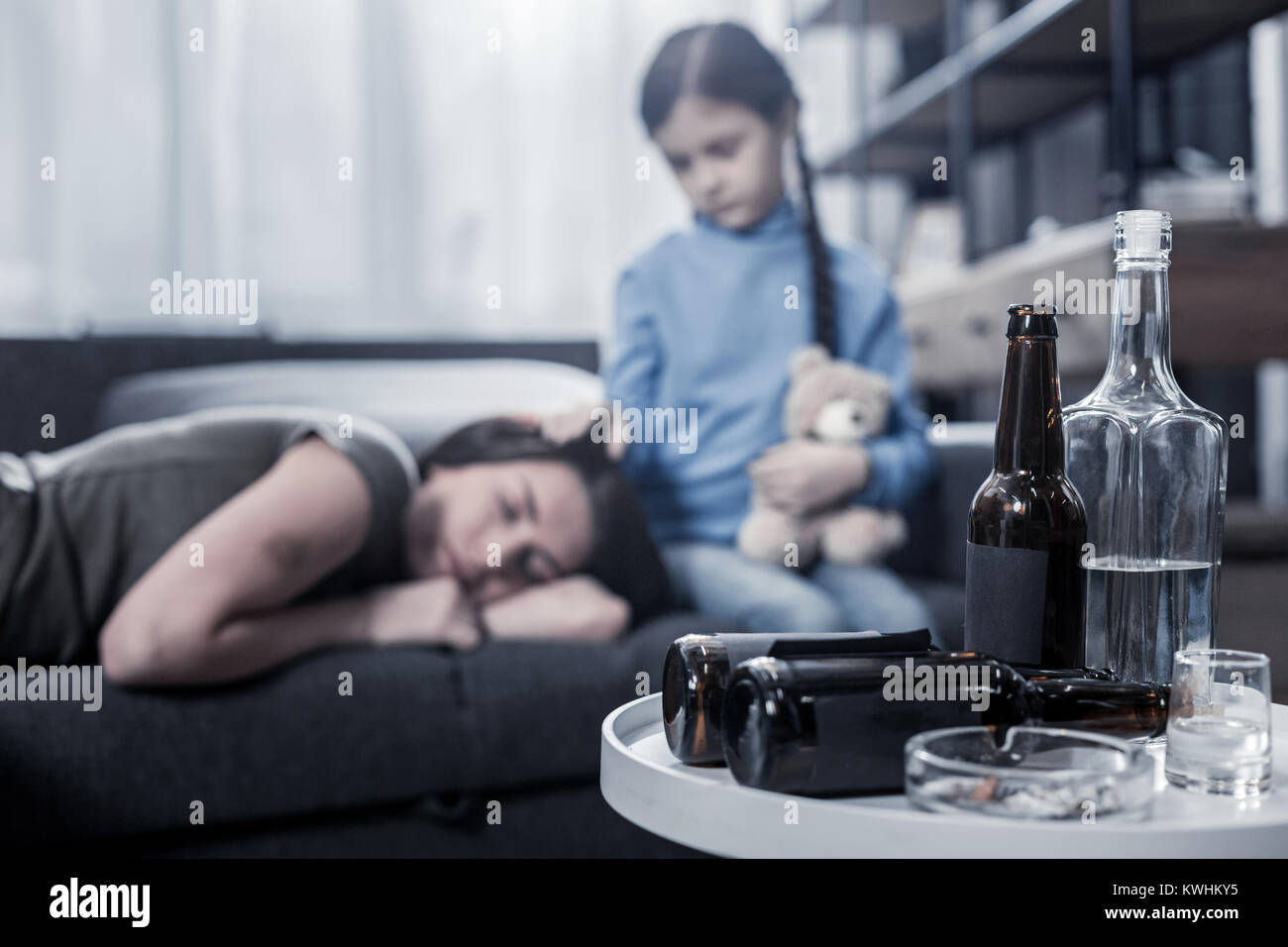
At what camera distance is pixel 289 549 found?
1.26 m

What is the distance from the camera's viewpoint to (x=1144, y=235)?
65cm

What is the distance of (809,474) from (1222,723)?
98 centimetres

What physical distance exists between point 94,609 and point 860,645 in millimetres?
1040

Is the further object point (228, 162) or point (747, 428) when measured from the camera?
point (228, 162)

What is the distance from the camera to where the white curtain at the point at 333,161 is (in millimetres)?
2211

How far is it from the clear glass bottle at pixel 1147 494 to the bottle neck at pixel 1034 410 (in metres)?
0.05

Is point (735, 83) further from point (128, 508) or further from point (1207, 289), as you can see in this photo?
point (128, 508)

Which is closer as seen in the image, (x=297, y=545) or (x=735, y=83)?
(x=297, y=545)

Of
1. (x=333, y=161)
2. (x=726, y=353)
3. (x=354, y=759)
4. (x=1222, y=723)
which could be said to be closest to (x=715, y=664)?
(x=1222, y=723)

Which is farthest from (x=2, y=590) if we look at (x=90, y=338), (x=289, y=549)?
(x=90, y=338)

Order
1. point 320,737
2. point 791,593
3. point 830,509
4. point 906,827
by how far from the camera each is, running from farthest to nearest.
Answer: point 830,509 < point 791,593 < point 320,737 < point 906,827

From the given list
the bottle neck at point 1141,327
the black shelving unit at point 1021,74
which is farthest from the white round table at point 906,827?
the black shelving unit at point 1021,74

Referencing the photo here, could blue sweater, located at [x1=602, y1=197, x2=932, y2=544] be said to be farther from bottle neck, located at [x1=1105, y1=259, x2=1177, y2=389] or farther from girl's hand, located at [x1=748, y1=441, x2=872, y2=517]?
bottle neck, located at [x1=1105, y1=259, x2=1177, y2=389]

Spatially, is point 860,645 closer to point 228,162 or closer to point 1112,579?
point 1112,579
